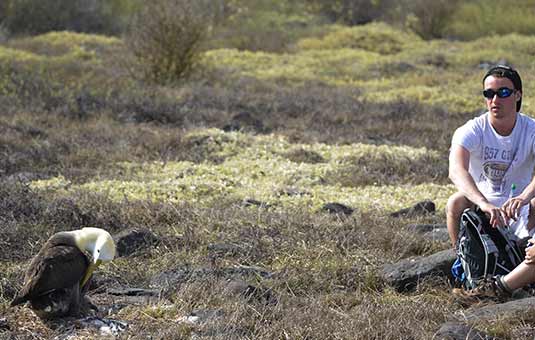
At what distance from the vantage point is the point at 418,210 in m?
7.07

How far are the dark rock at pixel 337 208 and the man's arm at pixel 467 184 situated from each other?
6.93 feet

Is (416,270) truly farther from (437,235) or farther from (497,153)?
(437,235)

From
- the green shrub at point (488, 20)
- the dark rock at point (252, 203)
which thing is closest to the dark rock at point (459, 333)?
the dark rock at point (252, 203)

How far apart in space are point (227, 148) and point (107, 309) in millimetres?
5465

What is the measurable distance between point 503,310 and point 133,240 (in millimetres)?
2317

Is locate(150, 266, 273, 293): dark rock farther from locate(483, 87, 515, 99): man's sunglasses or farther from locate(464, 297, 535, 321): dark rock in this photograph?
locate(483, 87, 515, 99): man's sunglasses

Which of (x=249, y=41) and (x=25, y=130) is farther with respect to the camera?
(x=249, y=41)

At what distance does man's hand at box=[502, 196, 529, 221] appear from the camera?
4637mm

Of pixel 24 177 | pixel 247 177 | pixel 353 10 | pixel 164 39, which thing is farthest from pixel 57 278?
pixel 353 10

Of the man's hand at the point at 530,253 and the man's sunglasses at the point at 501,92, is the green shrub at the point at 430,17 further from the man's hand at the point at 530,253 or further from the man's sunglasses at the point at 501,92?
the man's hand at the point at 530,253

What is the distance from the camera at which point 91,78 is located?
50.3 ft

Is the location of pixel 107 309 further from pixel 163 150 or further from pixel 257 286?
pixel 163 150

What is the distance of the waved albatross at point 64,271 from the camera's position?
13.7 feet

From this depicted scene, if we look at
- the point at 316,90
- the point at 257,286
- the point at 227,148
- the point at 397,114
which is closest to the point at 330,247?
the point at 257,286
